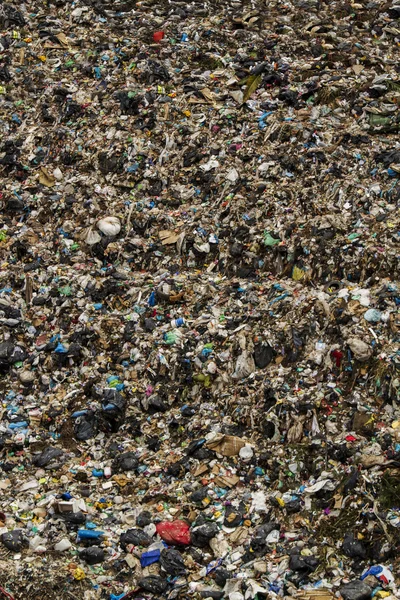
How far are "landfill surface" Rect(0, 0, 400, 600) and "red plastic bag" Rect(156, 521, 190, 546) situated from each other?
13mm

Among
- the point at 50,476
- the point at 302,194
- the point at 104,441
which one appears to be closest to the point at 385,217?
the point at 302,194

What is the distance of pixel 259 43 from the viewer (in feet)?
27.2

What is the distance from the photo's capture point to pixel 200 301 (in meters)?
6.39

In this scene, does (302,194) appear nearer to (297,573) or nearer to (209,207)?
(209,207)

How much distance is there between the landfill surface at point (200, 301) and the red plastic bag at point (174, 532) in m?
0.01

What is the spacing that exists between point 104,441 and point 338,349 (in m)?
1.77

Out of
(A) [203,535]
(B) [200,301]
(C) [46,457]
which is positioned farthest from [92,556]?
(B) [200,301]

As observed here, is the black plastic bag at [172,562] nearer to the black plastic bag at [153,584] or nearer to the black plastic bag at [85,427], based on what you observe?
the black plastic bag at [153,584]

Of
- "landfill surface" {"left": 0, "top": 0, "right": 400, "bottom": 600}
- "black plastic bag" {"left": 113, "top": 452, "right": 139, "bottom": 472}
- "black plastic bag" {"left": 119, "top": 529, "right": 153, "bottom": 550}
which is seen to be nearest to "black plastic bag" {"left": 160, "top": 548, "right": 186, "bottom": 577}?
"landfill surface" {"left": 0, "top": 0, "right": 400, "bottom": 600}

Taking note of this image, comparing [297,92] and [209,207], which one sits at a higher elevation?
[297,92]

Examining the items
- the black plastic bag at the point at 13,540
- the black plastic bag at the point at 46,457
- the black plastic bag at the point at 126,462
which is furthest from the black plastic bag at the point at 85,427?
the black plastic bag at the point at 13,540

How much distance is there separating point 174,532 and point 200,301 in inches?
75.2

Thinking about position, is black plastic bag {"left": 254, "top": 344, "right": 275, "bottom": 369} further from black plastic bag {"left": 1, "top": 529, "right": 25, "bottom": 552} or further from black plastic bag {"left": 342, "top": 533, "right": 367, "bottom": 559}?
black plastic bag {"left": 1, "top": 529, "right": 25, "bottom": 552}

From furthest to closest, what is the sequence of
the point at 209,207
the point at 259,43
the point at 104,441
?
the point at 259,43
the point at 209,207
the point at 104,441
